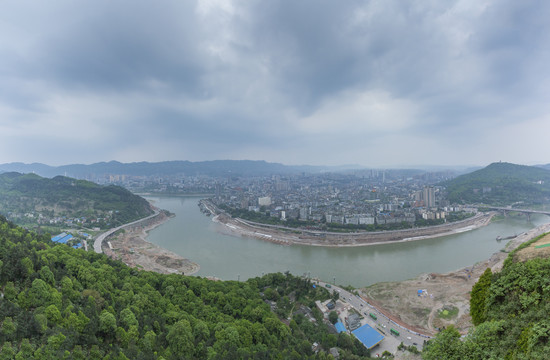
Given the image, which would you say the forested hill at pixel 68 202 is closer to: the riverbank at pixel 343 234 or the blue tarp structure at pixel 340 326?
the riverbank at pixel 343 234

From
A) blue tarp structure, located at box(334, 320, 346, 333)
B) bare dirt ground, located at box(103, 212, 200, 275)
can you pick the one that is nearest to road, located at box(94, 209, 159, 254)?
bare dirt ground, located at box(103, 212, 200, 275)

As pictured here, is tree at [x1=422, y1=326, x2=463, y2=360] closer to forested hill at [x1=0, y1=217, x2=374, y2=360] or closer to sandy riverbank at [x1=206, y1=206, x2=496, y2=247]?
forested hill at [x1=0, y1=217, x2=374, y2=360]

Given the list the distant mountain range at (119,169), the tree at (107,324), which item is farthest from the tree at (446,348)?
the distant mountain range at (119,169)

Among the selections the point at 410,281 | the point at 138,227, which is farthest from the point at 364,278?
the point at 138,227

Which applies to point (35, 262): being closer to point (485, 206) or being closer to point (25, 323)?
point (25, 323)

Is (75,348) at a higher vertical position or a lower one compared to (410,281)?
higher
